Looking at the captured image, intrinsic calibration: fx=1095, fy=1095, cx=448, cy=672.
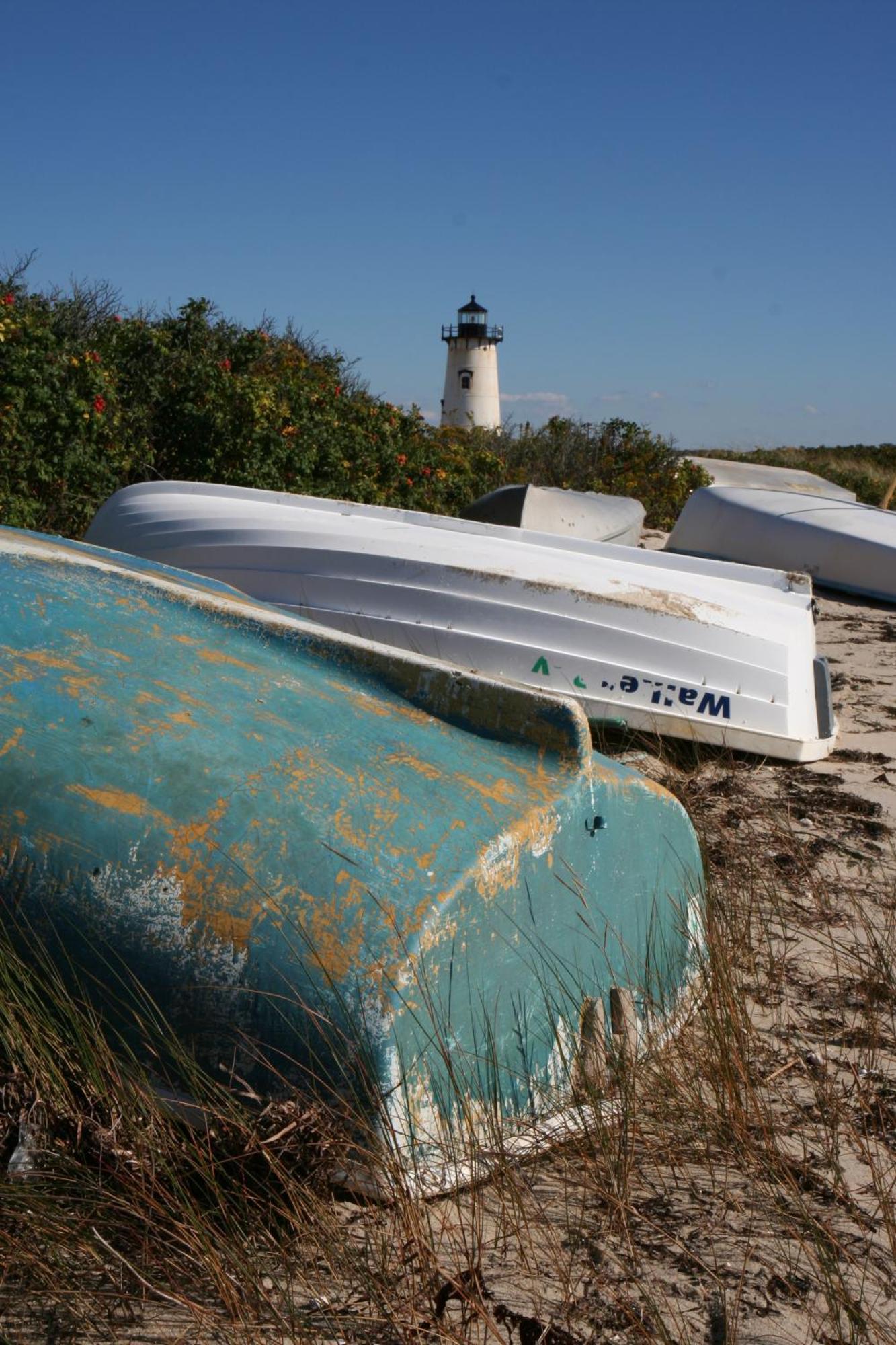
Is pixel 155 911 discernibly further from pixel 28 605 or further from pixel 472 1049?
pixel 28 605

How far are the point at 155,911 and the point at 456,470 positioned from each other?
9885mm

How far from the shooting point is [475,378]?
36.0 m

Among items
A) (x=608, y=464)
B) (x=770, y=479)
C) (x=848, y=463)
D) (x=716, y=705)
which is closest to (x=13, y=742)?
(x=716, y=705)

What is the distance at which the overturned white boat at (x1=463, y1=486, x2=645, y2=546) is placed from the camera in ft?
23.4

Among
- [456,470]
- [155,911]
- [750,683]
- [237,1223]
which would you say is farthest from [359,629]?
[456,470]

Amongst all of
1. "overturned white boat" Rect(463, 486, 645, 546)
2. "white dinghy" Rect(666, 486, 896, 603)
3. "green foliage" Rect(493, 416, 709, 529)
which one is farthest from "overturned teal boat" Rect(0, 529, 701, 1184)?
"green foliage" Rect(493, 416, 709, 529)

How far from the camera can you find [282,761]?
207 centimetres

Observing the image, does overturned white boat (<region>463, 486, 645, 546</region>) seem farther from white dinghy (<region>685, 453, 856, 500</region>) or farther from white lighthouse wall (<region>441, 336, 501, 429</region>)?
white lighthouse wall (<region>441, 336, 501, 429</region>)

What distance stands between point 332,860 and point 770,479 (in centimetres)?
1216

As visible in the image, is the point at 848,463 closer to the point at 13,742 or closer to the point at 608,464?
the point at 608,464

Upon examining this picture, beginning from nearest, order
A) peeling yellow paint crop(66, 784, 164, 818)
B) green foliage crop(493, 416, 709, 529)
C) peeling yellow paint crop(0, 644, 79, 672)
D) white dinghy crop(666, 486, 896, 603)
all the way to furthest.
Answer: peeling yellow paint crop(66, 784, 164, 818) < peeling yellow paint crop(0, 644, 79, 672) < white dinghy crop(666, 486, 896, 603) < green foliage crop(493, 416, 709, 529)

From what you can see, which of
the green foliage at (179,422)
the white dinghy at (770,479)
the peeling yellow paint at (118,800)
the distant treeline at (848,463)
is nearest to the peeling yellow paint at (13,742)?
the peeling yellow paint at (118,800)

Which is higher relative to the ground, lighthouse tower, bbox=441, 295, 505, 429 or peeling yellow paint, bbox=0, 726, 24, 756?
lighthouse tower, bbox=441, 295, 505, 429

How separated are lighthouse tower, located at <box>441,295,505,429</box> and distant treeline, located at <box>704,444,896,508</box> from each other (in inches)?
341
